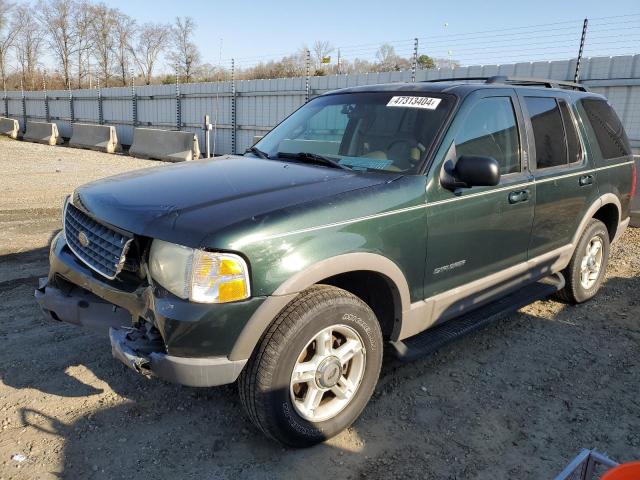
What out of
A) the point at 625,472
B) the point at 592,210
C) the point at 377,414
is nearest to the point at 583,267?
the point at 592,210

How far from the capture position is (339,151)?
12.0 ft

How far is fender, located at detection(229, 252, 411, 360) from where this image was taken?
2.50m

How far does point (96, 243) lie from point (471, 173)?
220cm

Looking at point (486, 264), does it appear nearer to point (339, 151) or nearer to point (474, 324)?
point (474, 324)

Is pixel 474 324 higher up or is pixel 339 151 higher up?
pixel 339 151

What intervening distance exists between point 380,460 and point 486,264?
1589mm

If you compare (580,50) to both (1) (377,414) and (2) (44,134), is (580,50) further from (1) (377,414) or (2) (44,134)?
(2) (44,134)

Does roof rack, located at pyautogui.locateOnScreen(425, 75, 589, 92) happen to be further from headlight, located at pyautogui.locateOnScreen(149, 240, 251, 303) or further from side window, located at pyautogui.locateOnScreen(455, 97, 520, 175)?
headlight, located at pyautogui.locateOnScreen(149, 240, 251, 303)

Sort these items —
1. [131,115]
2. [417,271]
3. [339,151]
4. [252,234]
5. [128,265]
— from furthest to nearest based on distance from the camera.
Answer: [131,115]
[339,151]
[417,271]
[128,265]
[252,234]

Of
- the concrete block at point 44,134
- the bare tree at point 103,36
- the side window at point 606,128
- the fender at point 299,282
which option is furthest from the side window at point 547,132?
the bare tree at point 103,36

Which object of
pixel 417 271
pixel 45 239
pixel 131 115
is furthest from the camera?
pixel 131 115

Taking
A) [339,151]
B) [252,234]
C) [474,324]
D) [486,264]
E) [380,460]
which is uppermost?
[339,151]

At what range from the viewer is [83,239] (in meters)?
2.98

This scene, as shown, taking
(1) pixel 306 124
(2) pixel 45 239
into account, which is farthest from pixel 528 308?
(2) pixel 45 239
